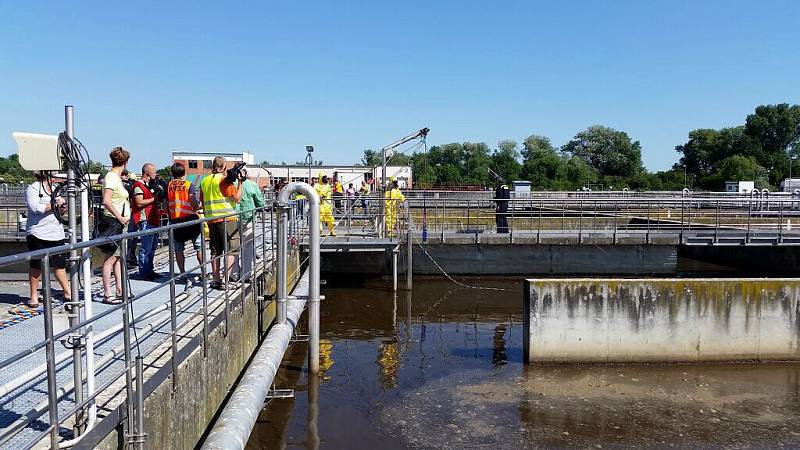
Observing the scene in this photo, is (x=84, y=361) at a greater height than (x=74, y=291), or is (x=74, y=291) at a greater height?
(x=74, y=291)

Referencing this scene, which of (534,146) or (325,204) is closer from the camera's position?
(325,204)

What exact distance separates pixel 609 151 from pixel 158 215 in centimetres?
10436

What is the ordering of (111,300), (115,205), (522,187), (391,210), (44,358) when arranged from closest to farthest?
(44,358)
(111,300)
(115,205)
(391,210)
(522,187)

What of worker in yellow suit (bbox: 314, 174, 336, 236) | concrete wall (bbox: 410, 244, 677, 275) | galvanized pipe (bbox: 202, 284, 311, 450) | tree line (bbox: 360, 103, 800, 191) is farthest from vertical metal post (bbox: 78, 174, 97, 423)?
tree line (bbox: 360, 103, 800, 191)

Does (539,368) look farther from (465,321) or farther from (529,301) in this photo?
(465,321)

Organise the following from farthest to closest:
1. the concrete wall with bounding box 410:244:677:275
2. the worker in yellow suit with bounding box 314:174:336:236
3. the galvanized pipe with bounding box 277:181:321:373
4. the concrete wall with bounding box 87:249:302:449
→ the concrete wall with bounding box 410:244:677:275 < the worker in yellow suit with bounding box 314:174:336:236 < the galvanized pipe with bounding box 277:181:321:373 < the concrete wall with bounding box 87:249:302:449

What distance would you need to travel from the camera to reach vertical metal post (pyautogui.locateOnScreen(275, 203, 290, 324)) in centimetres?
768

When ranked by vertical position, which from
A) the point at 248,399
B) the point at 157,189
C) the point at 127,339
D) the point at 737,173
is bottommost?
the point at 248,399

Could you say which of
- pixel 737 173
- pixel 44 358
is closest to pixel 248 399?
pixel 44 358

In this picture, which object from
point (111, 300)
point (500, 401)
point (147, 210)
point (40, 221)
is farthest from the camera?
point (500, 401)

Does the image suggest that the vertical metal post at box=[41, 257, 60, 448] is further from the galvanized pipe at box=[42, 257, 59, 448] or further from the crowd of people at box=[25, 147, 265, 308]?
the crowd of people at box=[25, 147, 265, 308]

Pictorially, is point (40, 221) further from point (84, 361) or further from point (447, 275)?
point (447, 275)

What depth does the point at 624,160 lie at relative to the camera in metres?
100

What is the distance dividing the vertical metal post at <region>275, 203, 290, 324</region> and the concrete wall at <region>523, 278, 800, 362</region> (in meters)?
4.35
